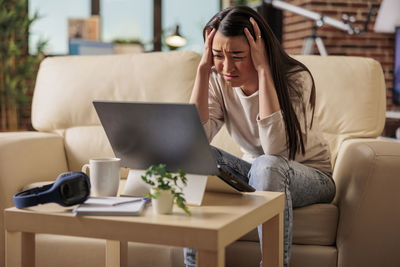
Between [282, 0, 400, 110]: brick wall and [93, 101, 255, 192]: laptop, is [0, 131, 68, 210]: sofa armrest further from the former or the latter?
[282, 0, 400, 110]: brick wall

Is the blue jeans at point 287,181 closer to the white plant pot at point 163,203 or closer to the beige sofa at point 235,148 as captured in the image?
the beige sofa at point 235,148

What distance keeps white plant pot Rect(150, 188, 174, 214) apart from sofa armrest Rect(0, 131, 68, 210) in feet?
3.03

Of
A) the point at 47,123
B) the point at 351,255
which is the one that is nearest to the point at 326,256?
the point at 351,255

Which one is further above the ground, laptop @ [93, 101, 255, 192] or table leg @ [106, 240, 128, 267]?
laptop @ [93, 101, 255, 192]

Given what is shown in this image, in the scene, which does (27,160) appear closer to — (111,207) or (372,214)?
(111,207)

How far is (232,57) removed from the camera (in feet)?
5.30

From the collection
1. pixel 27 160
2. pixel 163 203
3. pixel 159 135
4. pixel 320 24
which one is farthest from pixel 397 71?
pixel 163 203

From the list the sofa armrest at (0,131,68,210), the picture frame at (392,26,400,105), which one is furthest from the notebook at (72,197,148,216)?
the picture frame at (392,26,400,105)

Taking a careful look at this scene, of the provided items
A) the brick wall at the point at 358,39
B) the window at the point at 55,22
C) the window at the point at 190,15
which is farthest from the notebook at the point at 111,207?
the window at the point at 190,15

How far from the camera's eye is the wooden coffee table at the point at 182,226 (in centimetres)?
104

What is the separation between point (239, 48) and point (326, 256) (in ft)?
2.37

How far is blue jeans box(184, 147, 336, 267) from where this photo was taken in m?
1.50

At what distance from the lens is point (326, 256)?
1.73 m

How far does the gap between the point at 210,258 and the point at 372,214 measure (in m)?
Answer: 0.86
